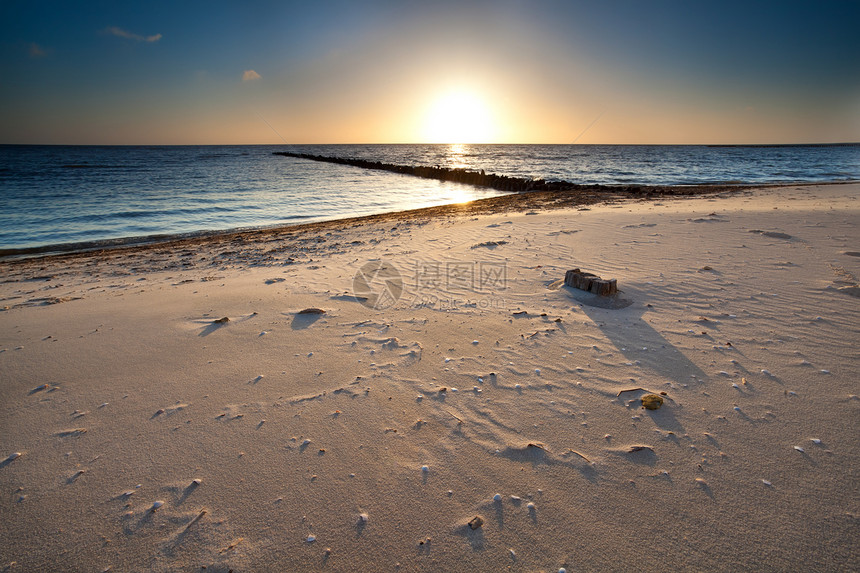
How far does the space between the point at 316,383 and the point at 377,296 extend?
7.58 ft

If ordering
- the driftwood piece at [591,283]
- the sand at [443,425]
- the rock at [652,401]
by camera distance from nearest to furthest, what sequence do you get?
1. the sand at [443,425]
2. the rock at [652,401]
3. the driftwood piece at [591,283]

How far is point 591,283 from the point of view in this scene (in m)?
5.32

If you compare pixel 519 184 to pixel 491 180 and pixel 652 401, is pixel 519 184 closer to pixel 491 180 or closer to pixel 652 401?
pixel 491 180

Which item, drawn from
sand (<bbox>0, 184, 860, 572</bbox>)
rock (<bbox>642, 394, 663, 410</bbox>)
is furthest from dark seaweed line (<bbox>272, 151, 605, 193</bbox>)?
rock (<bbox>642, 394, 663, 410</bbox>)

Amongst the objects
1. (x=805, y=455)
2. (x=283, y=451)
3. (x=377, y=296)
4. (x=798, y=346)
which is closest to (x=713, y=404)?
(x=805, y=455)

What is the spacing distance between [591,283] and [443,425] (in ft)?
11.3

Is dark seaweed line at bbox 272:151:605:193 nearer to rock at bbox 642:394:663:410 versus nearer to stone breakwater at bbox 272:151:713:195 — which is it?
stone breakwater at bbox 272:151:713:195

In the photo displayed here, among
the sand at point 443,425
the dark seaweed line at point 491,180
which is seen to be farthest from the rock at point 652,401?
the dark seaweed line at point 491,180

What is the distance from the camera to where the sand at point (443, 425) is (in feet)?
6.89

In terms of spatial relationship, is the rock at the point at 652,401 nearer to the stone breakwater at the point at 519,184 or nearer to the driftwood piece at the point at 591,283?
the driftwood piece at the point at 591,283

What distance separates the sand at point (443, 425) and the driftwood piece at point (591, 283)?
17 centimetres

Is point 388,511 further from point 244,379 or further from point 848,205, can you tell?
point 848,205

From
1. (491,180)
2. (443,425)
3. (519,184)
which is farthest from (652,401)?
(491,180)

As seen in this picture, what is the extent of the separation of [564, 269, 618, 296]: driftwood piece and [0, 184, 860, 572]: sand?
173mm
